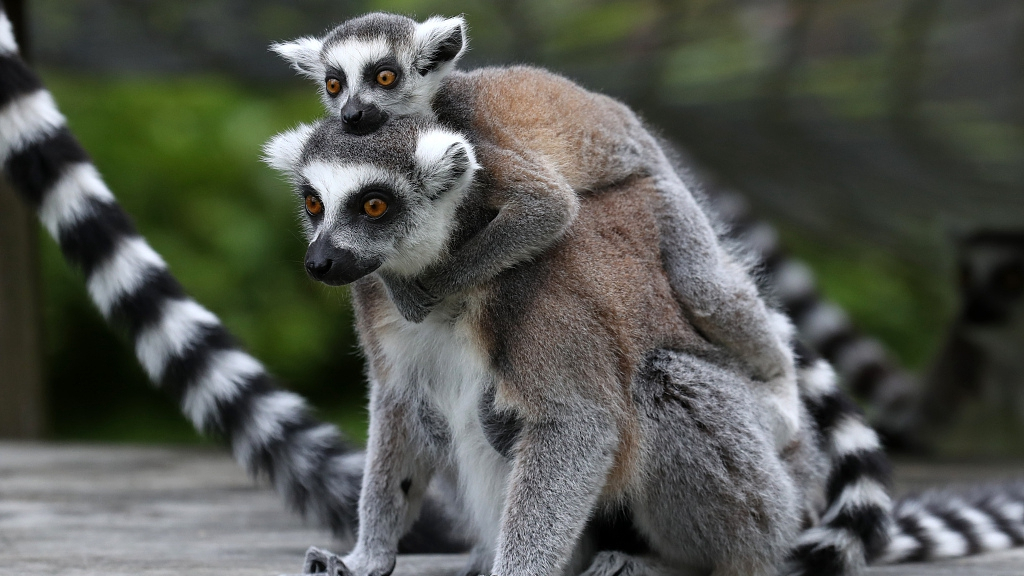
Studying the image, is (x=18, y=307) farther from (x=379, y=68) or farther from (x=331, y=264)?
(x=331, y=264)

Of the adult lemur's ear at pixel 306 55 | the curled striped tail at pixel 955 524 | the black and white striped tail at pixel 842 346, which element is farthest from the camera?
the black and white striped tail at pixel 842 346

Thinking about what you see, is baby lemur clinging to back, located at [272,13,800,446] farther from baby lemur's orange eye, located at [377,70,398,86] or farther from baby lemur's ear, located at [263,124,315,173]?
baby lemur's ear, located at [263,124,315,173]

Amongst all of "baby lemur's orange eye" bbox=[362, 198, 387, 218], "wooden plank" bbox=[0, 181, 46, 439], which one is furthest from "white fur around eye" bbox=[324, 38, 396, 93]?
"wooden plank" bbox=[0, 181, 46, 439]

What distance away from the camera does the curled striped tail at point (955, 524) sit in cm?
351

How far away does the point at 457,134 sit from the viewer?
2715 mm

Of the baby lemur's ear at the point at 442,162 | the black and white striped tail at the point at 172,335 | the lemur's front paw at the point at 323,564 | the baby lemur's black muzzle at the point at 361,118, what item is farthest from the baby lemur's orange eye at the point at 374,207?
the black and white striped tail at the point at 172,335

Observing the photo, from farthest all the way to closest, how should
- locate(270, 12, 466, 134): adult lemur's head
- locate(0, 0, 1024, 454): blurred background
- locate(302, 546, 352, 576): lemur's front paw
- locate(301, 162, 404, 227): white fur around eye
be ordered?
locate(0, 0, 1024, 454): blurred background → locate(270, 12, 466, 134): adult lemur's head → locate(302, 546, 352, 576): lemur's front paw → locate(301, 162, 404, 227): white fur around eye

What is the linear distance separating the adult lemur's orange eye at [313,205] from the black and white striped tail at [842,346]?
4.26 meters

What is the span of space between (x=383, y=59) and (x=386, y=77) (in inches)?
2.4

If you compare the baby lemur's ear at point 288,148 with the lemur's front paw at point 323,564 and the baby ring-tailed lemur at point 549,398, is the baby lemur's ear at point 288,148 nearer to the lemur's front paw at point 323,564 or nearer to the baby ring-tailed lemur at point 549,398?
the baby ring-tailed lemur at point 549,398

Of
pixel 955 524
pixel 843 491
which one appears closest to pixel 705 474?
pixel 843 491

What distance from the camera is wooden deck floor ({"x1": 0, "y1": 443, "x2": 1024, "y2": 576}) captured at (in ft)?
10.5

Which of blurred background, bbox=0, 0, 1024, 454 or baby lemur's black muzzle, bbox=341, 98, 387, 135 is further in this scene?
blurred background, bbox=0, 0, 1024, 454

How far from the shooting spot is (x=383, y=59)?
10.3 ft
